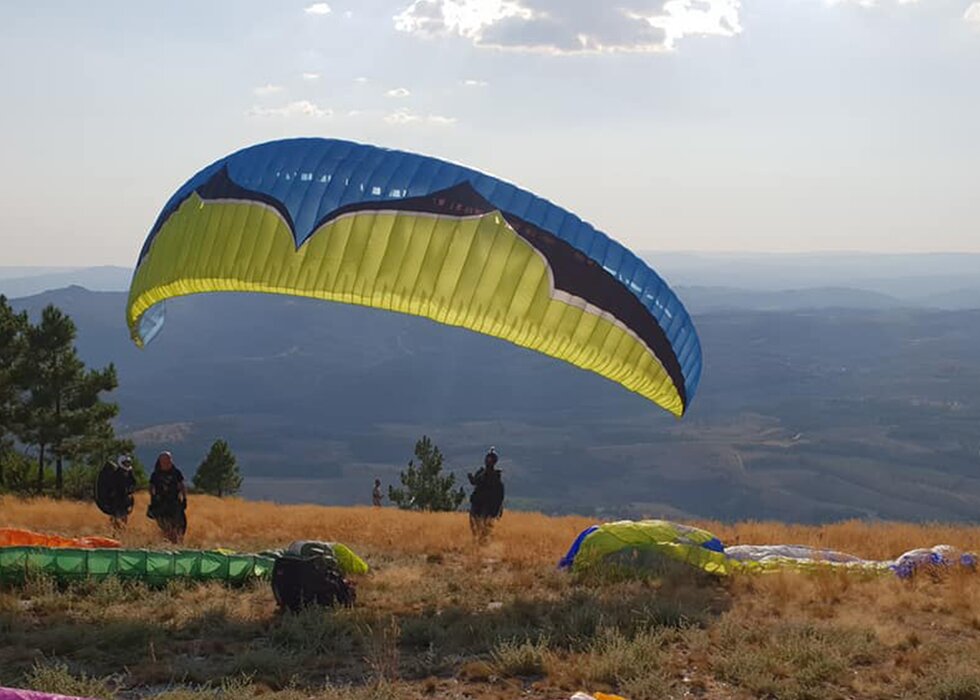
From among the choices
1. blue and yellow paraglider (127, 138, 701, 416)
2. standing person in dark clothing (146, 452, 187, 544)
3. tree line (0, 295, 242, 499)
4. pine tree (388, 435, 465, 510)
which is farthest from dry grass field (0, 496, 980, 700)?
pine tree (388, 435, 465, 510)

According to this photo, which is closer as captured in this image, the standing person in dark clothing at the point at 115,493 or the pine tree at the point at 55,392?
the standing person in dark clothing at the point at 115,493

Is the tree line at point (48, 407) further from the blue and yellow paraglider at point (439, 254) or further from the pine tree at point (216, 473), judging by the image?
the blue and yellow paraglider at point (439, 254)

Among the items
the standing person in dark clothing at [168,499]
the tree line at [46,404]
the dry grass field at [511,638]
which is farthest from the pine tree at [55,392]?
the dry grass field at [511,638]

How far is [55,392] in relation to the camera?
2658 cm

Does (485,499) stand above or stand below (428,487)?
above

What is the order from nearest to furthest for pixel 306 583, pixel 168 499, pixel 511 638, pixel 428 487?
pixel 511 638 < pixel 306 583 < pixel 168 499 < pixel 428 487

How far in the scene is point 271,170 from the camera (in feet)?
31.1

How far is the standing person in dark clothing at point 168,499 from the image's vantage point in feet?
38.5

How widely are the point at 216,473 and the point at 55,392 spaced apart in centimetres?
868

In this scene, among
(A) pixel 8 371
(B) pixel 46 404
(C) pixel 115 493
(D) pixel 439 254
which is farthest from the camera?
(B) pixel 46 404

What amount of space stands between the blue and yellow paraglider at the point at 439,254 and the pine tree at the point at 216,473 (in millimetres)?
26109

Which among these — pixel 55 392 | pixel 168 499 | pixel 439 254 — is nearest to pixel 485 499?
pixel 168 499

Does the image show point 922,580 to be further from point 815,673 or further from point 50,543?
point 50,543

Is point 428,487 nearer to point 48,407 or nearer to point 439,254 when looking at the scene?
point 48,407
